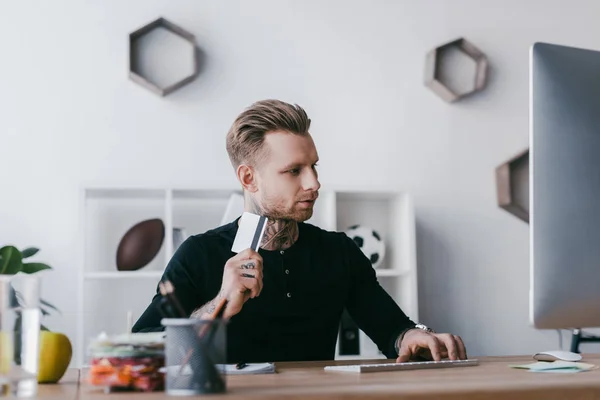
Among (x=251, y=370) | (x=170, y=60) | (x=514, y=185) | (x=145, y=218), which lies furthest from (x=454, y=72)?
(x=251, y=370)

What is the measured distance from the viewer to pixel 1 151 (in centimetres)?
332

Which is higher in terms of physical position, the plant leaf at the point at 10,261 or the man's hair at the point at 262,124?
the man's hair at the point at 262,124

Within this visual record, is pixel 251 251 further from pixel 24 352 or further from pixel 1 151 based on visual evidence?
pixel 1 151

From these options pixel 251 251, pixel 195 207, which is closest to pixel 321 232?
pixel 251 251

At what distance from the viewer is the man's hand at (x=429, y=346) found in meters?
1.70

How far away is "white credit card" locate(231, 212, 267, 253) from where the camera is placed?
1609mm

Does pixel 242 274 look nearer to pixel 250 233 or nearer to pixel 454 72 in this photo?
pixel 250 233

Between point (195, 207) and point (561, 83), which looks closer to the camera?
point (561, 83)

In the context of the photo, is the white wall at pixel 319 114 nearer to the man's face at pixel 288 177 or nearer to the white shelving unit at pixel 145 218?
the white shelving unit at pixel 145 218

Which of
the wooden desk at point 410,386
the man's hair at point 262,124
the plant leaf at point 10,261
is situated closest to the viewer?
the wooden desk at point 410,386

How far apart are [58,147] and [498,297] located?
2.05 metres

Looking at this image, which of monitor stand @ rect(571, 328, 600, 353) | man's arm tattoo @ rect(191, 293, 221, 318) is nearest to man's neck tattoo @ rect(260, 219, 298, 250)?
man's arm tattoo @ rect(191, 293, 221, 318)

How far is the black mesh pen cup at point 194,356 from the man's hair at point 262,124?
1.25 meters

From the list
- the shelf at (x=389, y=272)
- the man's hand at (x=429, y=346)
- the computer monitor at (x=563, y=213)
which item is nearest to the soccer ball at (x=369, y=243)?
the shelf at (x=389, y=272)
